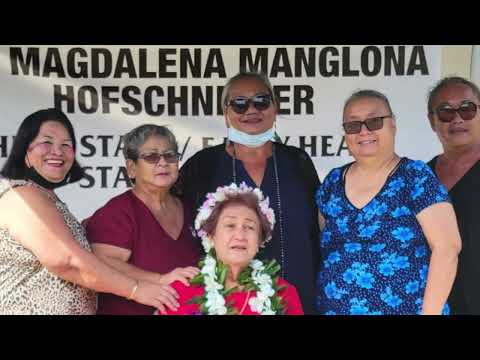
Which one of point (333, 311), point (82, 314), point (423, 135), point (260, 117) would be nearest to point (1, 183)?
point (82, 314)

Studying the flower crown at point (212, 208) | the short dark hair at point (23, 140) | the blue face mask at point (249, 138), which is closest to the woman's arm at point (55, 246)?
the short dark hair at point (23, 140)

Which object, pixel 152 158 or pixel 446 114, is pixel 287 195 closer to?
pixel 152 158

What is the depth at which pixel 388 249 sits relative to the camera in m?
3.41

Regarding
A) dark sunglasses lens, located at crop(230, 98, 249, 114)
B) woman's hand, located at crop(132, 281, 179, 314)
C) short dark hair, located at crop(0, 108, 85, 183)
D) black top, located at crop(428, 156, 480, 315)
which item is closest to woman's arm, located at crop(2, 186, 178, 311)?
woman's hand, located at crop(132, 281, 179, 314)

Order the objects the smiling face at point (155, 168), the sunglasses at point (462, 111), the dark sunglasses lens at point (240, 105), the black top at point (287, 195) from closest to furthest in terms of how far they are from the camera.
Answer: the smiling face at point (155, 168), the black top at point (287, 195), the dark sunglasses lens at point (240, 105), the sunglasses at point (462, 111)

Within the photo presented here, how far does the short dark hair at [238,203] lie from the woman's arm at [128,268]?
0.22 m

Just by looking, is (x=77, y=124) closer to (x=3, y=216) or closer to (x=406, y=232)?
(x=3, y=216)

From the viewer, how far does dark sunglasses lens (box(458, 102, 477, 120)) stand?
13.2 feet

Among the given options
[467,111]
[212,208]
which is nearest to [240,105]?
[212,208]

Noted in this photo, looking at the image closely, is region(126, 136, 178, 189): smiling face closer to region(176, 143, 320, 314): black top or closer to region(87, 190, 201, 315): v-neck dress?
region(87, 190, 201, 315): v-neck dress

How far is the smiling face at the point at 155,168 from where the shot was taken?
362 centimetres

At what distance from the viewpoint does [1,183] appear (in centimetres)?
329

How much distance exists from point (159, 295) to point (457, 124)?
76.9 inches

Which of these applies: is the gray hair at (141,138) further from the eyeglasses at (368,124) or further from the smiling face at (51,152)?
the eyeglasses at (368,124)
